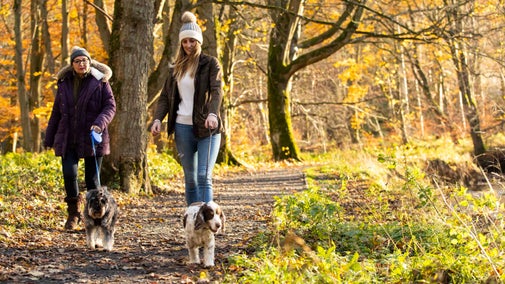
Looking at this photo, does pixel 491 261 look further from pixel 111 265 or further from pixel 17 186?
pixel 17 186

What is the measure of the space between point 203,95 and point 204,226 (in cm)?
158

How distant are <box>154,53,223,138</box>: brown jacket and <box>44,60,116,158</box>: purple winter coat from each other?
131 cm

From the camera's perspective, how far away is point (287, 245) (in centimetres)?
513

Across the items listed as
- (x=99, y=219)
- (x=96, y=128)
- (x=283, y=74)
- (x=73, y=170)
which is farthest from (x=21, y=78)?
(x=99, y=219)

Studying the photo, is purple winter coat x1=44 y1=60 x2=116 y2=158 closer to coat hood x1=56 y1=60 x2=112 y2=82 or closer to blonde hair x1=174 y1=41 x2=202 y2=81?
coat hood x1=56 y1=60 x2=112 y2=82

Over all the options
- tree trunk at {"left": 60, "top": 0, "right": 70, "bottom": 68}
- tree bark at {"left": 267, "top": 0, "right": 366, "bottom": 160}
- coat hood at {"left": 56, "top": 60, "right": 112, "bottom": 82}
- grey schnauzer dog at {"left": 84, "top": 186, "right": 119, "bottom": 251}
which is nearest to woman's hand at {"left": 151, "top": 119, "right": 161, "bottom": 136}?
grey schnauzer dog at {"left": 84, "top": 186, "right": 119, "bottom": 251}

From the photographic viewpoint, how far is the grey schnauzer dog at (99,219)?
6.78 meters

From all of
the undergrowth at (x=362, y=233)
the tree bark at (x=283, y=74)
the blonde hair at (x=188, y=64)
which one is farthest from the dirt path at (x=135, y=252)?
the tree bark at (x=283, y=74)

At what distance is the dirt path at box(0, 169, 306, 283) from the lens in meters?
5.64

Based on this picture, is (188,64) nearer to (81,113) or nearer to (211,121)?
(211,121)

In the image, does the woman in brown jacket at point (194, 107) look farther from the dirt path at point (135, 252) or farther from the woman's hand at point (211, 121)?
the dirt path at point (135, 252)

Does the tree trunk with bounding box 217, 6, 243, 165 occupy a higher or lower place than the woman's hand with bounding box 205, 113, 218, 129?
higher

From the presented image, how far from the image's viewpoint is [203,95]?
6758 millimetres

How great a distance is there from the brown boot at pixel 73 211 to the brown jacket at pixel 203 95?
1.92 meters
